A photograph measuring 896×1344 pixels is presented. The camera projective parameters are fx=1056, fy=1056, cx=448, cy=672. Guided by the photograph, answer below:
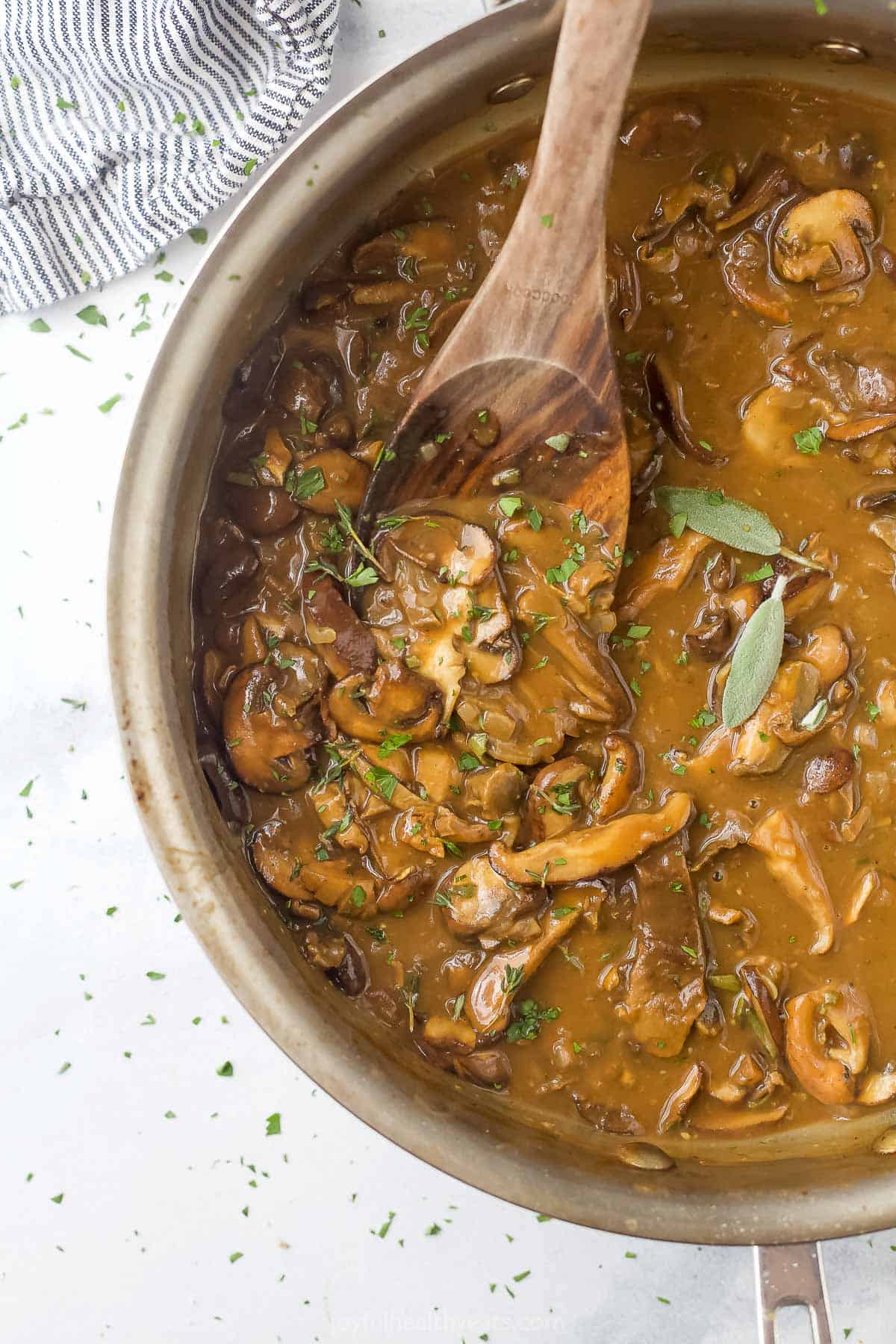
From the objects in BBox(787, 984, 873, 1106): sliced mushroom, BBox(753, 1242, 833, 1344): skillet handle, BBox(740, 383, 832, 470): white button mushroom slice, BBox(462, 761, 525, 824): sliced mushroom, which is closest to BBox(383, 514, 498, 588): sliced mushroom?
BBox(462, 761, 525, 824): sliced mushroom

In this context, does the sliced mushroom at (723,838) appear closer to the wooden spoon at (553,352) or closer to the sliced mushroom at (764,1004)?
the sliced mushroom at (764,1004)

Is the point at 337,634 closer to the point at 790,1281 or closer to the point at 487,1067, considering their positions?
the point at 487,1067

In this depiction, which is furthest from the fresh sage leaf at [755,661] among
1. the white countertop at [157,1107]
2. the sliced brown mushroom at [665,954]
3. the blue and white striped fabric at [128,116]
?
the blue and white striped fabric at [128,116]

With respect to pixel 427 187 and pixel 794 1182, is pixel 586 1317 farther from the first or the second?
pixel 427 187

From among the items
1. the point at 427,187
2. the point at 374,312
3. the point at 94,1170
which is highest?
the point at 427,187

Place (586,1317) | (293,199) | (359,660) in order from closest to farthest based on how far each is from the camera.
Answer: (293,199)
(359,660)
(586,1317)

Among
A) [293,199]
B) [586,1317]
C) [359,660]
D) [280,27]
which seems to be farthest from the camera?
[586,1317]

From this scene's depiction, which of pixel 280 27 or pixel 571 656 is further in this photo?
pixel 280 27

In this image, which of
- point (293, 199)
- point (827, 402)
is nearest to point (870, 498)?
point (827, 402)
